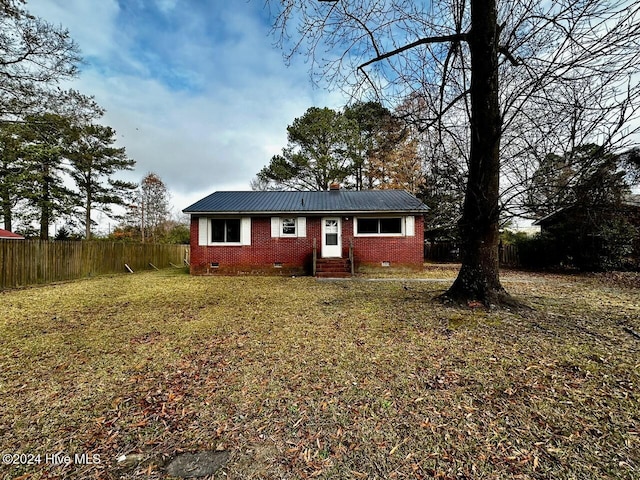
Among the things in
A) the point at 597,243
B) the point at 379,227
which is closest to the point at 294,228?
the point at 379,227

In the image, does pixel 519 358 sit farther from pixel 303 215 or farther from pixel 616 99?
pixel 303 215

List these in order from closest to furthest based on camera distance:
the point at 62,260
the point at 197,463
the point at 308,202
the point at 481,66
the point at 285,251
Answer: the point at 197,463
the point at 481,66
the point at 62,260
the point at 285,251
the point at 308,202

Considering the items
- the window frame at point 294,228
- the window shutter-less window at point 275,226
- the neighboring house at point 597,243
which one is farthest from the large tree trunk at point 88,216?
the neighboring house at point 597,243

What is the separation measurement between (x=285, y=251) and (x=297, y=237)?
32.4 inches

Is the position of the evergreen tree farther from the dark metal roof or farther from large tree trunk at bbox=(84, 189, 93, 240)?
the dark metal roof

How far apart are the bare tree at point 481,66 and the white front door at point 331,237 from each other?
686cm

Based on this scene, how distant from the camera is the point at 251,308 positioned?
6.17 m

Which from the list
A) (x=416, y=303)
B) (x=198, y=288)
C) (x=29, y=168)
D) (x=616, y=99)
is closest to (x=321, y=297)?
(x=416, y=303)

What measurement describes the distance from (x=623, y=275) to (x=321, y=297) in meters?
11.8

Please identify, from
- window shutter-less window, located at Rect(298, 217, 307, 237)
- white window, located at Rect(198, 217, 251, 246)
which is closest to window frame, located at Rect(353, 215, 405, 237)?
window shutter-less window, located at Rect(298, 217, 307, 237)

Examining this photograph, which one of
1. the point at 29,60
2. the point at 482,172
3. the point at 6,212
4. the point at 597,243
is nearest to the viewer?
the point at 482,172

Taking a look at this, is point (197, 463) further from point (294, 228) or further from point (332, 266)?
point (294, 228)

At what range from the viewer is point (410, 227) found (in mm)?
12344

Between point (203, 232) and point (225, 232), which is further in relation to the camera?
point (225, 232)
